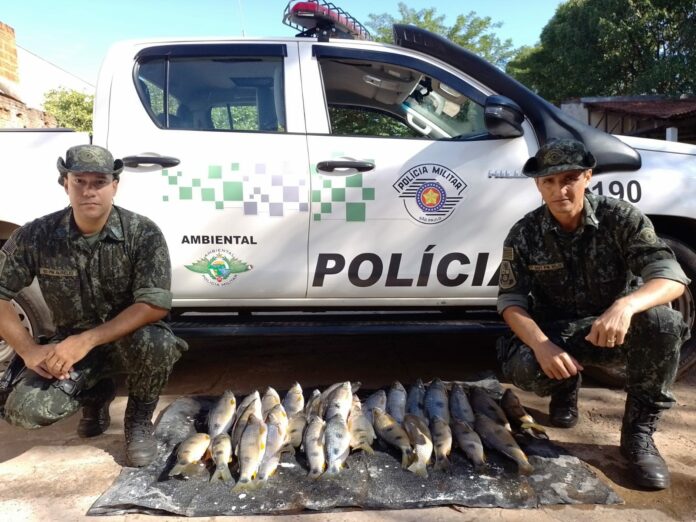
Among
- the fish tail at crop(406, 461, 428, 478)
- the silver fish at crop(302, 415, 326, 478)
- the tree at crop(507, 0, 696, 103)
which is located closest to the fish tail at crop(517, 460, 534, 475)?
the fish tail at crop(406, 461, 428, 478)

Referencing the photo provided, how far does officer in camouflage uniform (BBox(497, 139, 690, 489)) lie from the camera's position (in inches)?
87.7

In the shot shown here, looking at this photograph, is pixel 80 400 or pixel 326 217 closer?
pixel 80 400

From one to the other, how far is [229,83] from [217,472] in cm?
208

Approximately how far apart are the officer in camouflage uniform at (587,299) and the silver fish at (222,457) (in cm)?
134

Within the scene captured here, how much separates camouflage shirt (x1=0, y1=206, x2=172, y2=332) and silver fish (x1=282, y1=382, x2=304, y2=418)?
864 millimetres

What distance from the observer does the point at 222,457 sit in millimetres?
2338

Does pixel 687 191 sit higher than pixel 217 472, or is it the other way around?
pixel 687 191

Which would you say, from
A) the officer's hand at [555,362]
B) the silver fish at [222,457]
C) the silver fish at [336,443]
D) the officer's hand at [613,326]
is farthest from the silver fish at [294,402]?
the officer's hand at [613,326]

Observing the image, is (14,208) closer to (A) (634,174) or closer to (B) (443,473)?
(B) (443,473)

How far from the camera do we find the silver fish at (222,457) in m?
2.28

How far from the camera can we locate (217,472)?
228 centimetres

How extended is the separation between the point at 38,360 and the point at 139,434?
0.54m

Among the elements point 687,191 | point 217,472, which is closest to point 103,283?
point 217,472

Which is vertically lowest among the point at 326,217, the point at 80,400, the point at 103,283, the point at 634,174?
the point at 80,400
